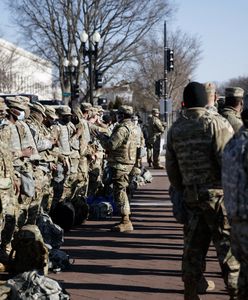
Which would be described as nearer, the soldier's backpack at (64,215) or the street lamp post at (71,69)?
the soldier's backpack at (64,215)

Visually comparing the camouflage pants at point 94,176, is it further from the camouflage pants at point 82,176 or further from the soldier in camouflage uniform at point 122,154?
the soldier in camouflage uniform at point 122,154

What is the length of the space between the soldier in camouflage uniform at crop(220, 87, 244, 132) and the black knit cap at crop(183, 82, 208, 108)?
1132 millimetres

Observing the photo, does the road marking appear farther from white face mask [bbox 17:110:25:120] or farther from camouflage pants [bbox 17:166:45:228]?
white face mask [bbox 17:110:25:120]

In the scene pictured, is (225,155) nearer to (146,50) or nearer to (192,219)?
(192,219)

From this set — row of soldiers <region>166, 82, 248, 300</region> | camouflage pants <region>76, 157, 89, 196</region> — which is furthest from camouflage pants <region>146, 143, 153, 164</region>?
row of soldiers <region>166, 82, 248, 300</region>

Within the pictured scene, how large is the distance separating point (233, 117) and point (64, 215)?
13.7 feet

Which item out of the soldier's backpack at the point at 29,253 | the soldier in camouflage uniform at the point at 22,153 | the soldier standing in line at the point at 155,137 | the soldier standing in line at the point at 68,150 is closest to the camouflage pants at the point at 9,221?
the soldier's backpack at the point at 29,253

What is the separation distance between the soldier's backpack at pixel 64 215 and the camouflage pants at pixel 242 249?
6195 millimetres

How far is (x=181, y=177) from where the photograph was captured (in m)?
6.10

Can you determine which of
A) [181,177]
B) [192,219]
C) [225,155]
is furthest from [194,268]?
[225,155]

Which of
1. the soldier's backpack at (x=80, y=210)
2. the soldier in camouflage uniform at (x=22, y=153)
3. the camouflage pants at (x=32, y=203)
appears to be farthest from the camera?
the soldier's backpack at (x=80, y=210)

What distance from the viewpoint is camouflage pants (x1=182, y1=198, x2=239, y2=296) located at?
5743mm

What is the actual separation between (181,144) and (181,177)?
1.06ft

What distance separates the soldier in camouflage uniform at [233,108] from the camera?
23.4ft
